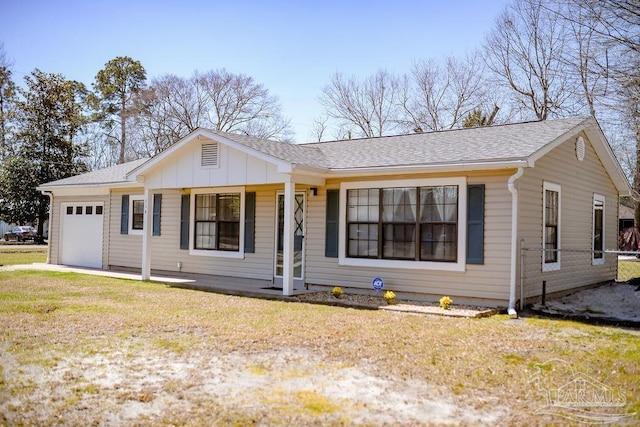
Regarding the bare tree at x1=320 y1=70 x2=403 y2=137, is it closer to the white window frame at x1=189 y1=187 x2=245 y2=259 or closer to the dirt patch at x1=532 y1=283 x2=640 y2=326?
the white window frame at x1=189 y1=187 x2=245 y2=259

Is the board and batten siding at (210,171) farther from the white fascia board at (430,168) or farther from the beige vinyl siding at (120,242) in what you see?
the beige vinyl siding at (120,242)

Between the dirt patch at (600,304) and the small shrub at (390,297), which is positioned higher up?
the small shrub at (390,297)

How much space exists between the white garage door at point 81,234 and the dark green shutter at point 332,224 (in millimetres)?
8615

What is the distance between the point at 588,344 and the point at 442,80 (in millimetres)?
26426

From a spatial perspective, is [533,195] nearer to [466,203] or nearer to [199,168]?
[466,203]

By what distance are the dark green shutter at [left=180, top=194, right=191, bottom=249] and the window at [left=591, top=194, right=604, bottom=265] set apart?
10.3 meters

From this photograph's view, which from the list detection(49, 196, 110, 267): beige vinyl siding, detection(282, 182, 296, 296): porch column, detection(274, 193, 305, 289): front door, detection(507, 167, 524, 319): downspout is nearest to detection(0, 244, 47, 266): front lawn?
detection(49, 196, 110, 267): beige vinyl siding

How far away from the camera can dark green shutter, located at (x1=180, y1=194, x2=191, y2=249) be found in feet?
45.6

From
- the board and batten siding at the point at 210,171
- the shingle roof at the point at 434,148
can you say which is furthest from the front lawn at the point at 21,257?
the shingle roof at the point at 434,148

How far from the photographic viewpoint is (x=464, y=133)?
12.1 m

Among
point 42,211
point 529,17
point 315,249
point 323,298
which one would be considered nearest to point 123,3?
point 315,249

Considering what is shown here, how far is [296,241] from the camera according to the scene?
1206 centimetres

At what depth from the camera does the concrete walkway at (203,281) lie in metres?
11.0

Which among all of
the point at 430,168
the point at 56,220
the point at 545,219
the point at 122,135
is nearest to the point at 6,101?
the point at 122,135
